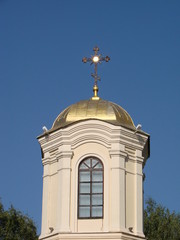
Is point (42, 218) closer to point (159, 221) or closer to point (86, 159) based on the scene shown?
point (86, 159)

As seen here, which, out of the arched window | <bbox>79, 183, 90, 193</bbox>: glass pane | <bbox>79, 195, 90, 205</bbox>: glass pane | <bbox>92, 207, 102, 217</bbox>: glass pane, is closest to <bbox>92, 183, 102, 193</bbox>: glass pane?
the arched window

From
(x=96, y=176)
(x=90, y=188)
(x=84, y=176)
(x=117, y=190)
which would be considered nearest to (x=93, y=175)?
(x=96, y=176)

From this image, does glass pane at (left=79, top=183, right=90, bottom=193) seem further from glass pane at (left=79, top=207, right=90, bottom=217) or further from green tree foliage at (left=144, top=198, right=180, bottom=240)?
green tree foliage at (left=144, top=198, right=180, bottom=240)

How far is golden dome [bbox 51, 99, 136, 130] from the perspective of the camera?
24.6 m

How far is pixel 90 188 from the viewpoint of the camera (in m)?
23.8

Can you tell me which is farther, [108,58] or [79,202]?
[108,58]

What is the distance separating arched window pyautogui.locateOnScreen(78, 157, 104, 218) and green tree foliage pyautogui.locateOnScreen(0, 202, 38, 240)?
19.2 m

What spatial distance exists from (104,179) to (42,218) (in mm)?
2671

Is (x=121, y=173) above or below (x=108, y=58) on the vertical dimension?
below

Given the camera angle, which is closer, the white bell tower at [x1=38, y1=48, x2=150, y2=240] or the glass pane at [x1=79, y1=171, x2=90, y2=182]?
the white bell tower at [x1=38, y1=48, x2=150, y2=240]

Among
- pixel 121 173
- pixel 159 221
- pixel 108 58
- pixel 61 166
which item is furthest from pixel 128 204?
pixel 159 221

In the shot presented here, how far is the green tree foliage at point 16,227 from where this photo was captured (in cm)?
4215

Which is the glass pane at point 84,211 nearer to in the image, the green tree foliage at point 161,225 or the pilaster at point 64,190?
the pilaster at point 64,190

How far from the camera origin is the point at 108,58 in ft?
88.5
